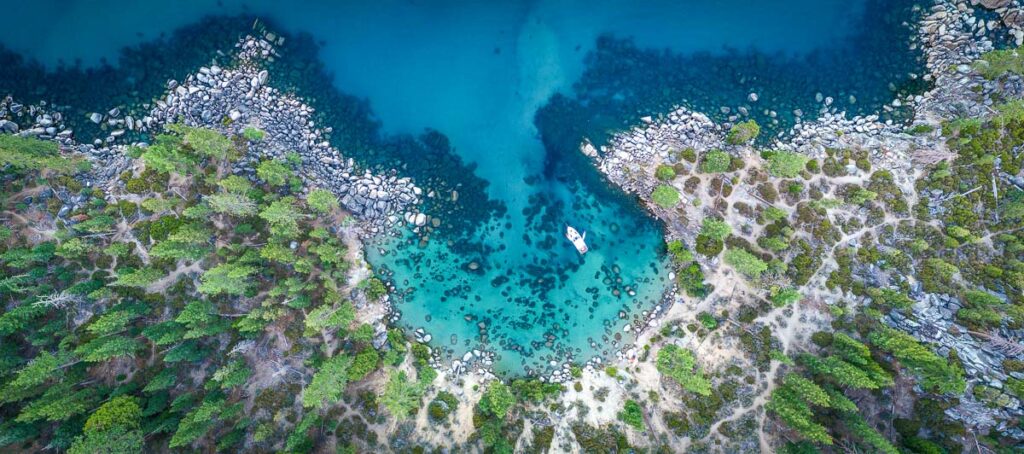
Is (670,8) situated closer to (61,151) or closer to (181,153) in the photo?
(181,153)

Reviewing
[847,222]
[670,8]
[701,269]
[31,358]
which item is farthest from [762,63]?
[31,358]

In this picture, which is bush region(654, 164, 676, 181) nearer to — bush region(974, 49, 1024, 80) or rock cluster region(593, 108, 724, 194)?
rock cluster region(593, 108, 724, 194)

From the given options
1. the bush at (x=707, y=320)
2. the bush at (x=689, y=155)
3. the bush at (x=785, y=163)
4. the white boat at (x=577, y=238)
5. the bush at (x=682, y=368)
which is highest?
the bush at (x=689, y=155)

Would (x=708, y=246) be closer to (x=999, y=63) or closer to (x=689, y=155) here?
(x=689, y=155)

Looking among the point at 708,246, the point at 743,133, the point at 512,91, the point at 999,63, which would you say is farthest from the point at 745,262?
the point at 999,63

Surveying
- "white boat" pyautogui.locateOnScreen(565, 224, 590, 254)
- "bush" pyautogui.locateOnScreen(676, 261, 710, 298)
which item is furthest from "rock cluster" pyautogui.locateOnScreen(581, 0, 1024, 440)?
"bush" pyautogui.locateOnScreen(676, 261, 710, 298)

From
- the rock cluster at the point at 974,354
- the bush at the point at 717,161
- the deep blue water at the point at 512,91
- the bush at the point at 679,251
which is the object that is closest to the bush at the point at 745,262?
the bush at the point at 679,251

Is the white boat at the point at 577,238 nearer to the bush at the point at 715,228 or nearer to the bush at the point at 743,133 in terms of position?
the bush at the point at 715,228
